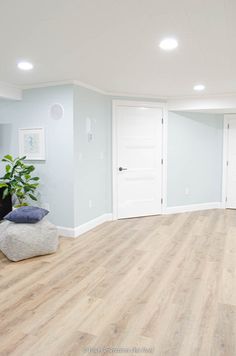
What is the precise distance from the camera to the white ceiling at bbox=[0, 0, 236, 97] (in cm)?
184

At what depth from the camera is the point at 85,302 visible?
231cm

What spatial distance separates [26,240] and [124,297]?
4.61ft

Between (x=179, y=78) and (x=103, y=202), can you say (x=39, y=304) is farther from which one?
(x=179, y=78)

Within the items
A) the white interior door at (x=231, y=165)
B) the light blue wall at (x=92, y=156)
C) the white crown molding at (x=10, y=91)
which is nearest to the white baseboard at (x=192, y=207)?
the white interior door at (x=231, y=165)

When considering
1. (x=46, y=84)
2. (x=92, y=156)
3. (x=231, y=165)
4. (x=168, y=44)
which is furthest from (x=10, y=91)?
(x=231, y=165)

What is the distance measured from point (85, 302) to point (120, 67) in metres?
2.52

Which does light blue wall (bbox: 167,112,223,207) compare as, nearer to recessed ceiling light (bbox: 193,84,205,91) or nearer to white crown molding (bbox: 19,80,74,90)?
recessed ceiling light (bbox: 193,84,205,91)

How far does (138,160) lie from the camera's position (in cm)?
498

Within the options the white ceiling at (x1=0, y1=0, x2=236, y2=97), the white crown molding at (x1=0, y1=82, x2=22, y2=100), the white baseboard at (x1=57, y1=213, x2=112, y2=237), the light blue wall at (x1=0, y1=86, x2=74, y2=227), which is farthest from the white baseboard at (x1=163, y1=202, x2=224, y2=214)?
the white crown molding at (x1=0, y1=82, x2=22, y2=100)

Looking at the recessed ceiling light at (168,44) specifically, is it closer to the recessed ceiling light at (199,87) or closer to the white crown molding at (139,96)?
the recessed ceiling light at (199,87)

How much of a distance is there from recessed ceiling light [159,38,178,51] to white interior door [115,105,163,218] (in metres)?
2.23

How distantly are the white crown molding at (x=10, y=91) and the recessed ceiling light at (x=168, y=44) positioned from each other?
8.12 ft

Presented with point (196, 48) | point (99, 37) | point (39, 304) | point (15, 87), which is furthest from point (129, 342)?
point (15, 87)

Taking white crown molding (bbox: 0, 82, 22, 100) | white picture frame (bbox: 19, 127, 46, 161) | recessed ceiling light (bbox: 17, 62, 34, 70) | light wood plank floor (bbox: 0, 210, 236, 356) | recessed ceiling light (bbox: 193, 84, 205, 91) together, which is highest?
recessed ceiling light (bbox: 193, 84, 205, 91)
